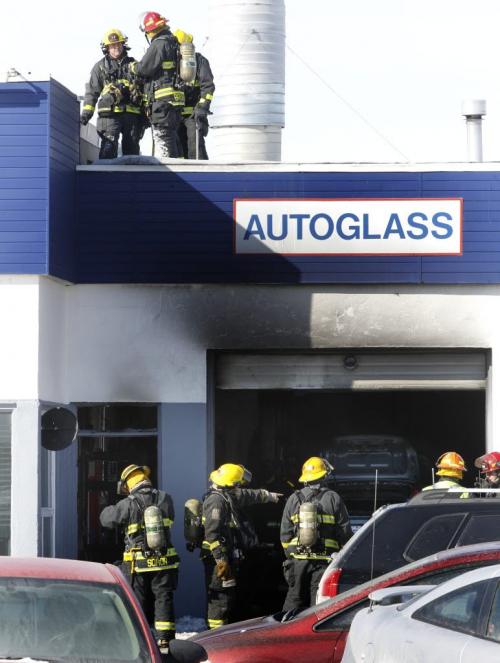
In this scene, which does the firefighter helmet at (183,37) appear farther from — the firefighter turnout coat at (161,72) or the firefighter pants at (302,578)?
the firefighter pants at (302,578)

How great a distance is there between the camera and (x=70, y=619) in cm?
750

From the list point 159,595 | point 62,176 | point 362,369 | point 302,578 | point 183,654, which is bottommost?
point 159,595

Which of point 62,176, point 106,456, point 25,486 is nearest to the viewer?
point 25,486

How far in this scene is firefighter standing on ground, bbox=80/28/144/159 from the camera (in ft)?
59.0

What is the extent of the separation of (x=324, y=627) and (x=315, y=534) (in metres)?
4.67

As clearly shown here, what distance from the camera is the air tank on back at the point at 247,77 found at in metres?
21.9

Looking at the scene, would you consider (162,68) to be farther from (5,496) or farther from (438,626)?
(438,626)

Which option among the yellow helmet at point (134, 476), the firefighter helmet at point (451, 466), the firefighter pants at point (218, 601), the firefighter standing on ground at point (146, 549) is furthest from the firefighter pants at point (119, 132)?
the firefighter helmet at point (451, 466)

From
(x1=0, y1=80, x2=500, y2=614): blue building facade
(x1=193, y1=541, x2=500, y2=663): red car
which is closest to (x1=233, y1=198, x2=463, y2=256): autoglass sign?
(x1=0, y1=80, x2=500, y2=614): blue building facade

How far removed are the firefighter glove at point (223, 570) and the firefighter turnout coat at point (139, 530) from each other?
0.42 meters

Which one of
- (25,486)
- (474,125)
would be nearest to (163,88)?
(474,125)

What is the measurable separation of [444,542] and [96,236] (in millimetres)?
7523

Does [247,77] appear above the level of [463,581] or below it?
above

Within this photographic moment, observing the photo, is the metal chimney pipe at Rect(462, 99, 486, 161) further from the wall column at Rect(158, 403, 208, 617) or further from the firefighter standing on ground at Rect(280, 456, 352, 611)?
the firefighter standing on ground at Rect(280, 456, 352, 611)
